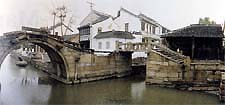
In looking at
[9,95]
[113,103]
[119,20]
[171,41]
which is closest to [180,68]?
[171,41]

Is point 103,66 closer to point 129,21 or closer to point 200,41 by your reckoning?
point 200,41

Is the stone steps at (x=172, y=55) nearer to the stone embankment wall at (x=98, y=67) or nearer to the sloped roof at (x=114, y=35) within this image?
the stone embankment wall at (x=98, y=67)

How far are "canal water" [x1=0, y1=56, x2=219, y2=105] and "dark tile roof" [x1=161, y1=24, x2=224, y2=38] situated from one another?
2.93 ft

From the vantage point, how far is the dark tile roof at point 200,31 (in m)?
4.18

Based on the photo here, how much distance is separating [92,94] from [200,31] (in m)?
1.89

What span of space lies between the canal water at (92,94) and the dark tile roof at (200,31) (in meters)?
0.89

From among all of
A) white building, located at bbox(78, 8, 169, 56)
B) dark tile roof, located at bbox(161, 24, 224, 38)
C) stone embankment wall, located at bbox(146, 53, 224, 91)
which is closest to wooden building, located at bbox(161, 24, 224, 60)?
dark tile roof, located at bbox(161, 24, 224, 38)

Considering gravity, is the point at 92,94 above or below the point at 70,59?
below

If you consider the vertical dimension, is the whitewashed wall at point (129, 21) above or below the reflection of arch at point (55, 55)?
above

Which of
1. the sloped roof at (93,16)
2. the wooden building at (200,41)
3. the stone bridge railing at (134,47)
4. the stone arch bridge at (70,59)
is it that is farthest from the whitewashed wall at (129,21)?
the wooden building at (200,41)

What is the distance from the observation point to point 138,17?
637 cm

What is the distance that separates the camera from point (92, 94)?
3520 mm

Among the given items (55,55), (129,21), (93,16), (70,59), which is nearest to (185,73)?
(70,59)

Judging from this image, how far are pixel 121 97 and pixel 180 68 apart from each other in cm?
110
